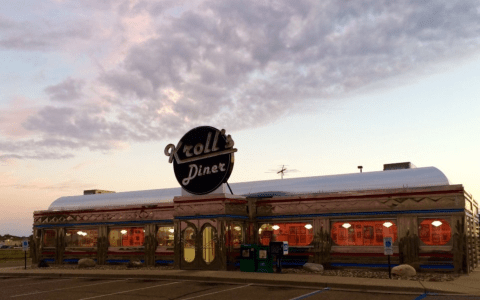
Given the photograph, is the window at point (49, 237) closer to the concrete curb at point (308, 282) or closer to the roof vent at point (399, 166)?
the concrete curb at point (308, 282)

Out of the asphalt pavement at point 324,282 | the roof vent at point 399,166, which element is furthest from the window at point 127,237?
the roof vent at point 399,166

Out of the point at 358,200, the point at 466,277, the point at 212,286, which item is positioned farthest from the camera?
the point at 358,200

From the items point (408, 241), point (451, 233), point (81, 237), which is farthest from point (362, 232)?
point (81, 237)

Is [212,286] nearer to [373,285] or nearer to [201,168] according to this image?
[373,285]

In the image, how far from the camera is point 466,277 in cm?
2258

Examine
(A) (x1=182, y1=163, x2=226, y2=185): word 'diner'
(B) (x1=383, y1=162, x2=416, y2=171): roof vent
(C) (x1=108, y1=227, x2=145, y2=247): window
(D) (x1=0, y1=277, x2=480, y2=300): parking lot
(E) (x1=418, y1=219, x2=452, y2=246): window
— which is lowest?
(D) (x1=0, y1=277, x2=480, y2=300): parking lot

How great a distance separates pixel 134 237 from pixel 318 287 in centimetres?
1728

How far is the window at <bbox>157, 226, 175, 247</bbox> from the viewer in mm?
32250

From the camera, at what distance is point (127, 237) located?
3416cm

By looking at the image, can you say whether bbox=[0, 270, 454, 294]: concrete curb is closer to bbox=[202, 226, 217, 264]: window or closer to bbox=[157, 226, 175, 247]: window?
bbox=[202, 226, 217, 264]: window

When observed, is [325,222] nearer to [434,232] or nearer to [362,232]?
[362,232]

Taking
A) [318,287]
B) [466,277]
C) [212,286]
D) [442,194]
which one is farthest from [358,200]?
[212,286]

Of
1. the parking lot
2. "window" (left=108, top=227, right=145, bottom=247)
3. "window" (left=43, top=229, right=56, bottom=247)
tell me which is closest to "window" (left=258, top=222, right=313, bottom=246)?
the parking lot

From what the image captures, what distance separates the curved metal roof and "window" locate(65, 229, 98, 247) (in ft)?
6.04
